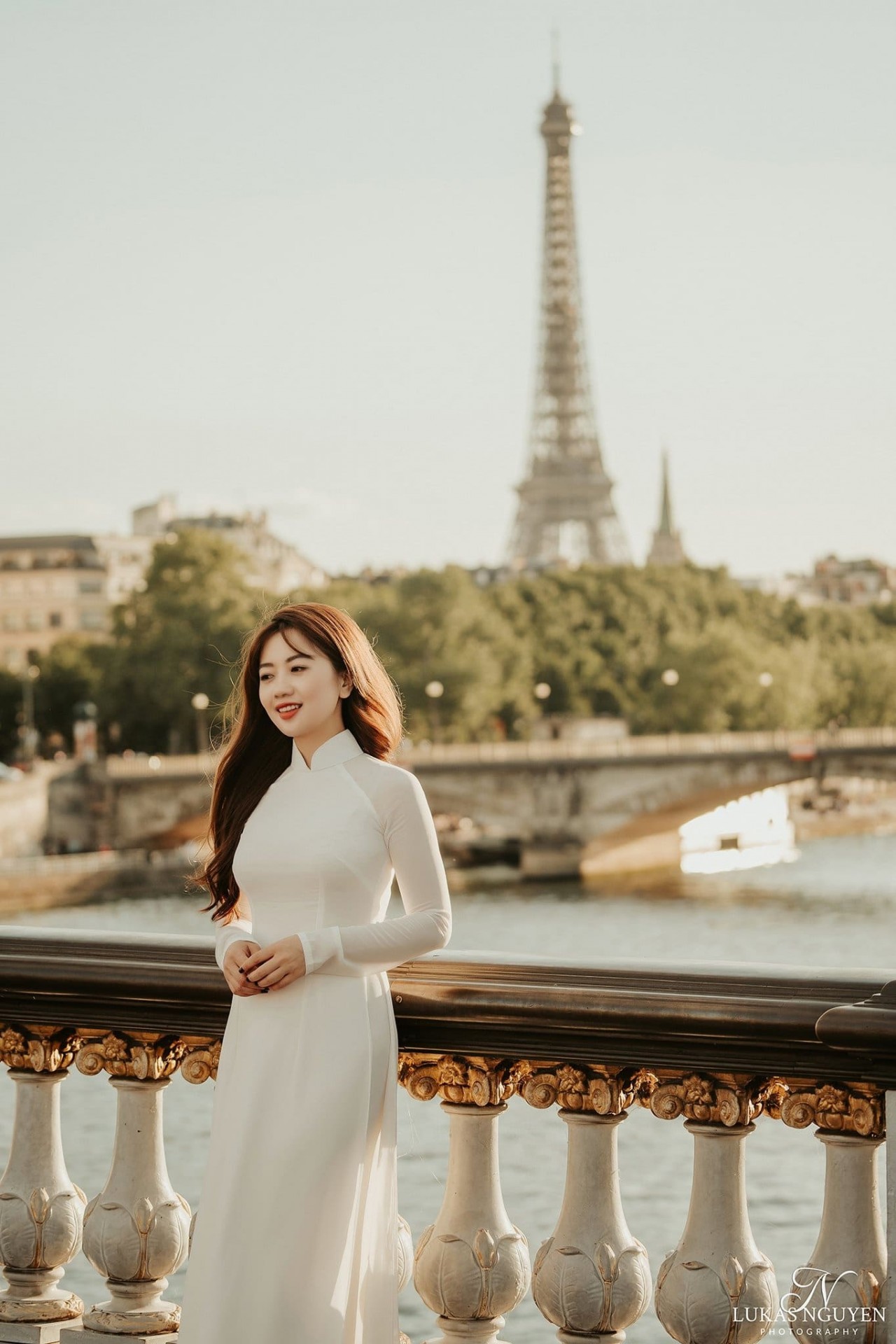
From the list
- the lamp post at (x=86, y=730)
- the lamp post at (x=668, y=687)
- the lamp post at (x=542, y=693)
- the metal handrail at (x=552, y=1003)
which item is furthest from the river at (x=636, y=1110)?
the lamp post at (x=86, y=730)

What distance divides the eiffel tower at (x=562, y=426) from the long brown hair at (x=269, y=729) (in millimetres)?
69887

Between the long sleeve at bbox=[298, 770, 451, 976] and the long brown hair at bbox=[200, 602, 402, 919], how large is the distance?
0.49ft

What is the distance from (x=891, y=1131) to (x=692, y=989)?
0.94 ft

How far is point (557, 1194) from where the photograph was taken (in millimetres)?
10734

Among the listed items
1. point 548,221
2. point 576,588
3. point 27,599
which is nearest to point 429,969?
point 576,588

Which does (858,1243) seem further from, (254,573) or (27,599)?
(27,599)

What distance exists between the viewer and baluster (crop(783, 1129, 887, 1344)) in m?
2.10

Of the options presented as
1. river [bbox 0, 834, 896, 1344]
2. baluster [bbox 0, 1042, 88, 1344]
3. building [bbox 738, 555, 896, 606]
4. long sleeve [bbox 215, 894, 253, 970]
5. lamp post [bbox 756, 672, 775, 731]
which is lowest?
river [bbox 0, 834, 896, 1344]

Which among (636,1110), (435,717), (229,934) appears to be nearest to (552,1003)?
(229,934)

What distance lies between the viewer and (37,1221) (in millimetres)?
2629

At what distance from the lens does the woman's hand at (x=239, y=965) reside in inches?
88.9

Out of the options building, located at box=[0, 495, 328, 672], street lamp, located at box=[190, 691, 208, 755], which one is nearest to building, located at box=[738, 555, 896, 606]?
building, located at box=[0, 495, 328, 672]

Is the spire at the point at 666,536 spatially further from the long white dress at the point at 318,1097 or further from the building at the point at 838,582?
the long white dress at the point at 318,1097

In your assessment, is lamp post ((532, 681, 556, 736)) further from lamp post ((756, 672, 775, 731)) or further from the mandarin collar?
the mandarin collar
